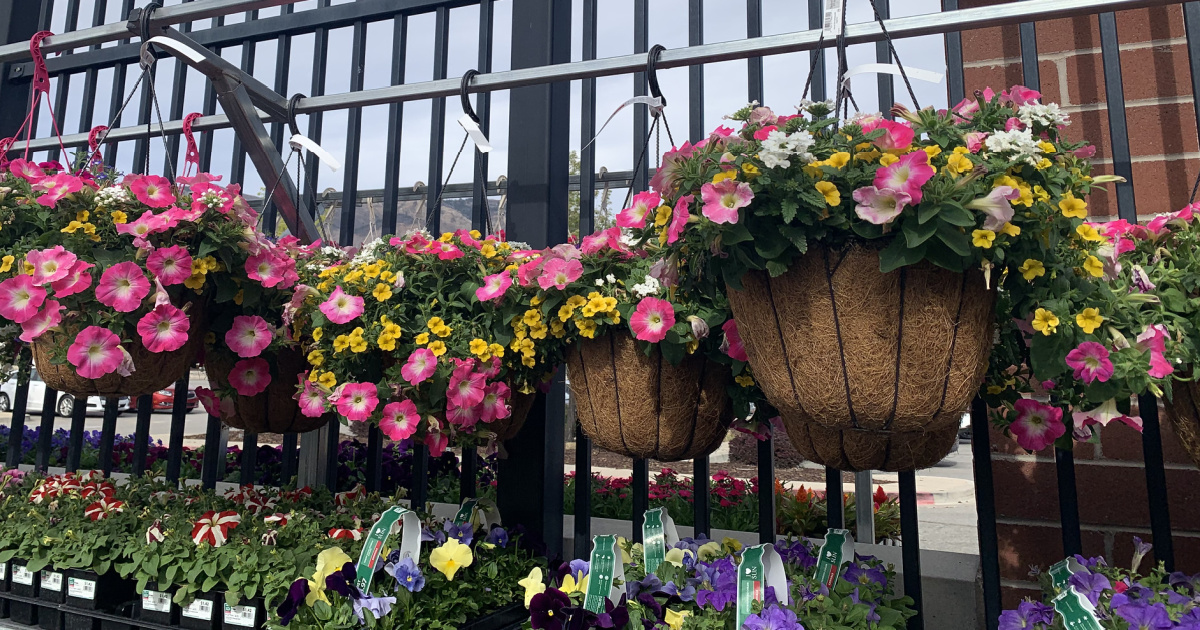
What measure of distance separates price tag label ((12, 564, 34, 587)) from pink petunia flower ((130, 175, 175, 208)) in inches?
35.4

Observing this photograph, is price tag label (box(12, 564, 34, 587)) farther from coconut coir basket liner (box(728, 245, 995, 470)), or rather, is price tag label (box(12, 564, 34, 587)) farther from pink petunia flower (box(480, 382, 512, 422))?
coconut coir basket liner (box(728, 245, 995, 470))

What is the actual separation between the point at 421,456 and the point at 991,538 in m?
1.35

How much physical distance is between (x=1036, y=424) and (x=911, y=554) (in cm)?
46

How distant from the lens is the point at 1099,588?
106 centimetres

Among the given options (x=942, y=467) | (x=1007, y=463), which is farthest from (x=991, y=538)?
(x=942, y=467)

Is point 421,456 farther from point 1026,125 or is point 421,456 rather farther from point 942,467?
point 942,467

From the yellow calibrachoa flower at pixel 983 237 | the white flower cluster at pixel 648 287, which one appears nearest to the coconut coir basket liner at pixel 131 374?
the white flower cluster at pixel 648 287

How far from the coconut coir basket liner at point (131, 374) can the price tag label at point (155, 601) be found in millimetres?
401

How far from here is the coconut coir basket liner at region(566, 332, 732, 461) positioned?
1.13 meters

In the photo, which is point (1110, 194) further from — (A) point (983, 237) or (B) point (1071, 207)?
(A) point (983, 237)

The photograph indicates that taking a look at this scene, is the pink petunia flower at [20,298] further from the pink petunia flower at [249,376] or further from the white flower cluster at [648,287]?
the white flower cluster at [648,287]

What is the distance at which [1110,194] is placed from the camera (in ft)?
5.20

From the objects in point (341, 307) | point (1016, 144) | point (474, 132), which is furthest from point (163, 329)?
point (1016, 144)

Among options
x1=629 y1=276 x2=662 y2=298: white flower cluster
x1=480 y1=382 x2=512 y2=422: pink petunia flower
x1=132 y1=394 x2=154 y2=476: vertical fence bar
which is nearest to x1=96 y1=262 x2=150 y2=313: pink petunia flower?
x1=480 y1=382 x2=512 y2=422: pink petunia flower
